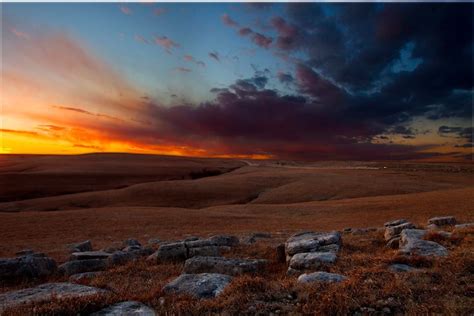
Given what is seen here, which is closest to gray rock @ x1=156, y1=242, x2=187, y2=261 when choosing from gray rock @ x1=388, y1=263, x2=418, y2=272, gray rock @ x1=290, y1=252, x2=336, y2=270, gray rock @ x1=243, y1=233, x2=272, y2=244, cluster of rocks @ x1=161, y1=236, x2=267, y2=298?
cluster of rocks @ x1=161, y1=236, x2=267, y2=298

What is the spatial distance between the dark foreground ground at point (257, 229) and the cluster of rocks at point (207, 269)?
1.82 ft

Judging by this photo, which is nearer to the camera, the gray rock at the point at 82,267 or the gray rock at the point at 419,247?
the gray rock at the point at 419,247

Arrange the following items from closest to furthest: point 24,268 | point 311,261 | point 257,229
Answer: point 311,261
point 24,268
point 257,229

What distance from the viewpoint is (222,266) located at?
12078 mm

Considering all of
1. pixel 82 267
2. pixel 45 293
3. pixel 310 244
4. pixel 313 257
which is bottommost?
pixel 82 267

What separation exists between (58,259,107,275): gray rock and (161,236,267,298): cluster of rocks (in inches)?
108

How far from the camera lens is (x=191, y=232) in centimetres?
3316

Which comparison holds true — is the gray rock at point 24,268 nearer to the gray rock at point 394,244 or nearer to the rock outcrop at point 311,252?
the rock outcrop at point 311,252

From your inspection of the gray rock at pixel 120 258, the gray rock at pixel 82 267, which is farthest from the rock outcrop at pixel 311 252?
the gray rock at pixel 82 267

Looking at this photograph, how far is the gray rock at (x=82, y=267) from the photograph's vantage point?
1525cm

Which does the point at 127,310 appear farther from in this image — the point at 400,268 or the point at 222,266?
the point at 400,268

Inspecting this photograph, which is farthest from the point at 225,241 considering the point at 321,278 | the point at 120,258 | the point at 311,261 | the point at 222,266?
the point at 321,278

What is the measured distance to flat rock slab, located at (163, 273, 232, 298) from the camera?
348 inches

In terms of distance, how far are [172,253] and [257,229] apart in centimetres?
1975
